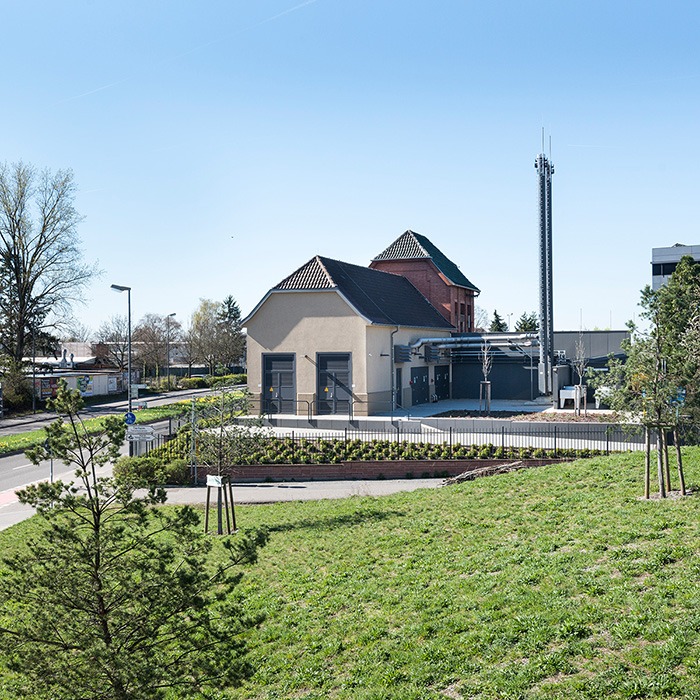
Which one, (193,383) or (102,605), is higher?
(193,383)

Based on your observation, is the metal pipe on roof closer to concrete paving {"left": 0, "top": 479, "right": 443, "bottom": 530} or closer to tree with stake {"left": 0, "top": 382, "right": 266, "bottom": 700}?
concrete paving {"left": 0, "top": 479, "right": 443, "bottom": 530}

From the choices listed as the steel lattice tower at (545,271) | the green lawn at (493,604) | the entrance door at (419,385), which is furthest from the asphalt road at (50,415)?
the green lawn at (493,604)

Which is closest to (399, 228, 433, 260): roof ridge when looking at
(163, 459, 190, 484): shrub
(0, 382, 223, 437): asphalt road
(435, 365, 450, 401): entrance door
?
(435, 365, 450, 401): entrance door

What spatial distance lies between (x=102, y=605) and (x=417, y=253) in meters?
46.4

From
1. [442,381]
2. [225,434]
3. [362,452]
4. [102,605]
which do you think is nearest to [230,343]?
[442,381]

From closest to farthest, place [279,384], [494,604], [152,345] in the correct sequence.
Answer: [494,604]
[279,384]
[152,345]

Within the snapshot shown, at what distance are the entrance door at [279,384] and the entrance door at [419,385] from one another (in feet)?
24.6

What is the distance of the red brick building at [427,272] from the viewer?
5012cm

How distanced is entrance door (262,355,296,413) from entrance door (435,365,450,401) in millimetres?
10785

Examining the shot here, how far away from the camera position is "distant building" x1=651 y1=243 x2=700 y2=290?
65938 millimetres

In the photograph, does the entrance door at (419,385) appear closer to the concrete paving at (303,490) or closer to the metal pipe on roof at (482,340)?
the metal pipe on roof at (482,340)

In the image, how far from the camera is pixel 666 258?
221 ft

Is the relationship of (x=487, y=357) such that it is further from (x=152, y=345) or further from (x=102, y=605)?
(x=152, y=345)

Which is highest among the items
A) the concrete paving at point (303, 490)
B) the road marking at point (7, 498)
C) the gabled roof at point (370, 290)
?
the gabled roof at point (370, 290)
